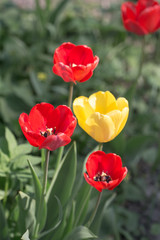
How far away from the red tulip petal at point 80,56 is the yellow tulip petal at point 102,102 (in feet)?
0.37

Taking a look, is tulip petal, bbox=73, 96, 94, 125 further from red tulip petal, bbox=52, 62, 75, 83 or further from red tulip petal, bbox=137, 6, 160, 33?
red tulip petal, bbox=137, 6, 160, 33

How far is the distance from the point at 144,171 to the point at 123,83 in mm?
1056

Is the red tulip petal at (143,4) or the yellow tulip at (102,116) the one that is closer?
the yellow tulip at (102,116)

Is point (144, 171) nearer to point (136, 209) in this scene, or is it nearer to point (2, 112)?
point (136, 209)

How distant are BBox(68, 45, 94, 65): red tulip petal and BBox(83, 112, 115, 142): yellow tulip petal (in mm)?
219

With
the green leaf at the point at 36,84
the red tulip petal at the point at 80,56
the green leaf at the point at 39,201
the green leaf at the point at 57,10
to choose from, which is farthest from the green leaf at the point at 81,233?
the green leaf at the point at 57,10

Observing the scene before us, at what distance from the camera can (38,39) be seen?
2934 millimetres

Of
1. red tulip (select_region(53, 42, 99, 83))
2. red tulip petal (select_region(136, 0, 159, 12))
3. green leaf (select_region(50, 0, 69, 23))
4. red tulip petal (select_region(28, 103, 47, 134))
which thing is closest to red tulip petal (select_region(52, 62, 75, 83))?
red tulip (select_region(53, 42, 99, 83))

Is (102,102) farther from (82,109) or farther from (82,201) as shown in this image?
(82,201)

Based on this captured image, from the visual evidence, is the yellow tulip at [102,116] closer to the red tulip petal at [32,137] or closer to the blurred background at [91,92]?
the red tulip petal at [32,137]

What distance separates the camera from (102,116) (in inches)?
39.1

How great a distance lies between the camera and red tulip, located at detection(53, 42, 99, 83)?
3.47 feet

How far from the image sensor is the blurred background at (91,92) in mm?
1793

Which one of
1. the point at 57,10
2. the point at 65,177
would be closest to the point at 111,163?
the point at 65,177
